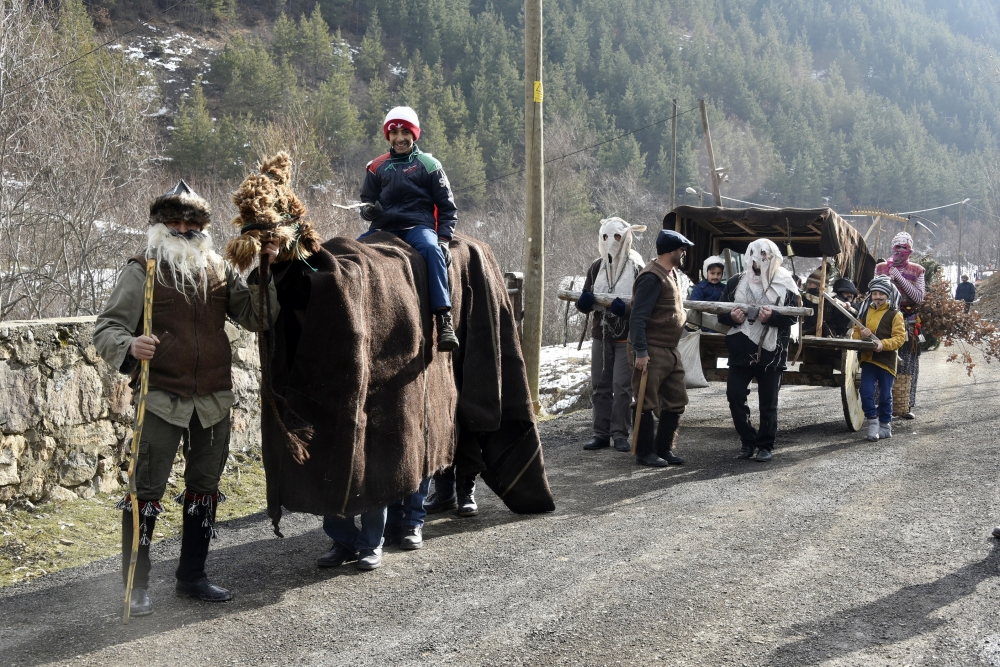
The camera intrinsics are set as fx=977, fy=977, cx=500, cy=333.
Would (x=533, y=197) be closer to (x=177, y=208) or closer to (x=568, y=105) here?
(x=177, y=208)

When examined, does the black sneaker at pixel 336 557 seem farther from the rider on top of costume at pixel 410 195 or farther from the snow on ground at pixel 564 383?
the snow on ground at pixel 564 383

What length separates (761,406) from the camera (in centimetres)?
878

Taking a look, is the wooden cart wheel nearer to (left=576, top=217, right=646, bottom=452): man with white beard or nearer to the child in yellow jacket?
the child in yellow jacket

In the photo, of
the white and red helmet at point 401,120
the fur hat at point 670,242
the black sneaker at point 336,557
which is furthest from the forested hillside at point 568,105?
the black sneaker at point 336,557

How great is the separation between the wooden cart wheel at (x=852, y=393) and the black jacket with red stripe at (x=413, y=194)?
5.52 metres

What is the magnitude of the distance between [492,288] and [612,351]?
9.87ft

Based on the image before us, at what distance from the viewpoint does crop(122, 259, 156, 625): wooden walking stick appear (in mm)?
4395

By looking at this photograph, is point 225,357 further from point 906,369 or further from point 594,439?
point 906,369

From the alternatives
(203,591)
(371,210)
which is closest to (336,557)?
(203,591)

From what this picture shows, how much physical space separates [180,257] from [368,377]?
109 centimetres

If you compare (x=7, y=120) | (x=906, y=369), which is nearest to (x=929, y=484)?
(x=906, y=369)

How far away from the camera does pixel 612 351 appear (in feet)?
29.5

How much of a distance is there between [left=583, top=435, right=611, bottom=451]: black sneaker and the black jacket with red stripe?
367 centimetres

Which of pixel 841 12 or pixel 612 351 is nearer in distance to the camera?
pixel 612 351
